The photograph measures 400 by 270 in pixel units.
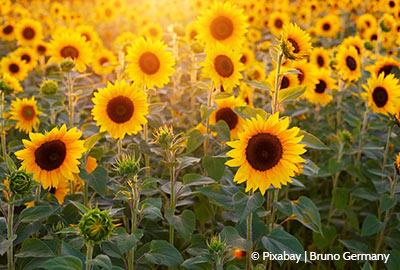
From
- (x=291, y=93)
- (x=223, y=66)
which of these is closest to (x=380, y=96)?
(x=223, y=66)

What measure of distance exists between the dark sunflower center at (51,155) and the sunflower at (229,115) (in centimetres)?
128

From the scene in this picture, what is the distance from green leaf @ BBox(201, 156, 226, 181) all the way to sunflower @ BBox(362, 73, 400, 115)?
152 centimetres

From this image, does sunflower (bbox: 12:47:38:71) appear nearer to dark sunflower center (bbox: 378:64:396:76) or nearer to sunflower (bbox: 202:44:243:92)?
sunflower (bbox: 202:44:243:92)

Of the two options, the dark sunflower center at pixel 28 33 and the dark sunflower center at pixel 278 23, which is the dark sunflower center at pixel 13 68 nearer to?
the dark sunflower center at pixel 28 33

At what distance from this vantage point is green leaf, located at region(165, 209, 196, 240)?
2.72 metres

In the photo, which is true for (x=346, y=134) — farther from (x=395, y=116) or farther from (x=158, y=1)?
(x=158, y=1)

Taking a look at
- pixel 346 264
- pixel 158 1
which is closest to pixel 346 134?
pixel 346 264

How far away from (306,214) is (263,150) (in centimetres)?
51

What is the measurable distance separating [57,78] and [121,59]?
0.50 metres

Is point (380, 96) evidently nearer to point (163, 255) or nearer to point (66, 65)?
point (163, 255)

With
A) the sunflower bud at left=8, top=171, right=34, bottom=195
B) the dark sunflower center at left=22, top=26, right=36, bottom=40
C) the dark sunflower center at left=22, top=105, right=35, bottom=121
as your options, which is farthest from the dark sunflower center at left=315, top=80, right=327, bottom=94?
the dark sunflower center at left=22, top=26, right=36, bottom=40

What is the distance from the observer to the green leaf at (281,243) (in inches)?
102

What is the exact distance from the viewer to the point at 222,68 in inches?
141

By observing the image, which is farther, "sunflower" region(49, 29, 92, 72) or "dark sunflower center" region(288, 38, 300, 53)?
"sunflower" region(49, 29, 92, 72)
